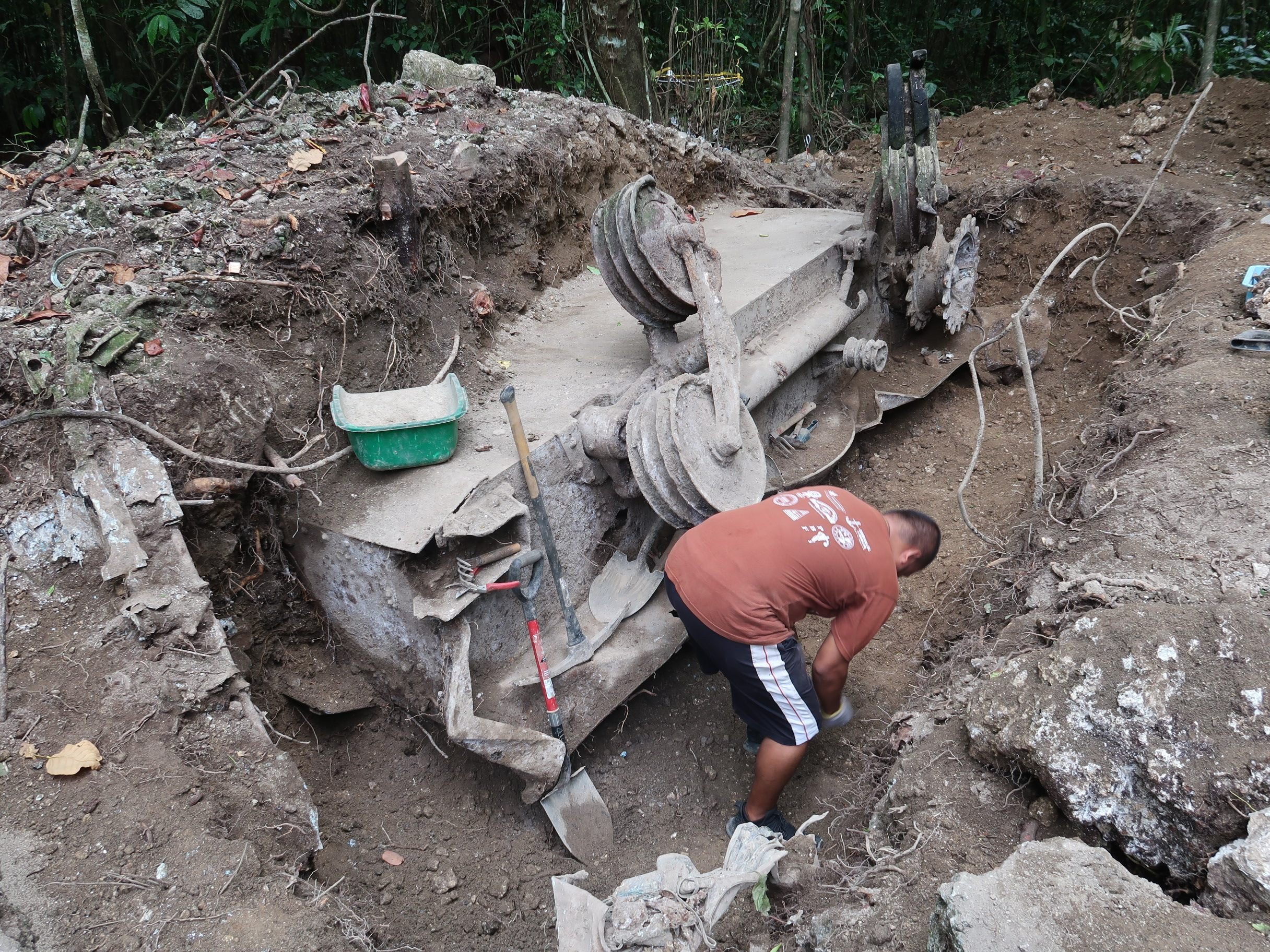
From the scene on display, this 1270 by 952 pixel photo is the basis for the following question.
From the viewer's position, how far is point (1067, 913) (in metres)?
1.71

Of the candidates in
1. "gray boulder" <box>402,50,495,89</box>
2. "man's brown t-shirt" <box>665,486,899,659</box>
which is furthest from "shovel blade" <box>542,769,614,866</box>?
"gray boulder" <box>402,50,495,89</box>

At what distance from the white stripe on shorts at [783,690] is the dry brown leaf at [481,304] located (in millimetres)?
2587

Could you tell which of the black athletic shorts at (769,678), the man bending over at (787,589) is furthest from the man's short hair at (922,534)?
the black athletic shorts at (769,678)

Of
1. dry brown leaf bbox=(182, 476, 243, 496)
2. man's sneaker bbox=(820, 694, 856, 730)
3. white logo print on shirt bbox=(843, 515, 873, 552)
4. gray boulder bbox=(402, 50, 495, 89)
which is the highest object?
gray boulder bbox=(402, 50, 495, 89)

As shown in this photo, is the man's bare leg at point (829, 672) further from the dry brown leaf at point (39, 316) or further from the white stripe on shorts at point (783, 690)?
the dry brown leaf at point (39, 316)

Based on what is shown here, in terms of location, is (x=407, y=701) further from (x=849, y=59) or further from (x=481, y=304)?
(x=849, y=59)

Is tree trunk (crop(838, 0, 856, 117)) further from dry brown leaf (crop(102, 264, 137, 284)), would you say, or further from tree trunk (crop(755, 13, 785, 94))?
dry brown leaf (crop(102, 264, 137, 284))

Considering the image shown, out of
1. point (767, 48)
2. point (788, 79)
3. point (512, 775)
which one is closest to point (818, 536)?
point (512, 775)

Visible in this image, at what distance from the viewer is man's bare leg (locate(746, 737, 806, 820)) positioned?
3074 mm

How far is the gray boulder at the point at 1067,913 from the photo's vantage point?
162 cm

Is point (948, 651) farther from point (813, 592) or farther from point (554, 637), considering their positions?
point (554, 637)

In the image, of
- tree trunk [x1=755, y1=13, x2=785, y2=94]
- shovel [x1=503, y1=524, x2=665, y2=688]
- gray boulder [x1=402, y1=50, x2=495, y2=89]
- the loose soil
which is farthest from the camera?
tree trunk [x1=755, y1=13, x2=785, y2=94]

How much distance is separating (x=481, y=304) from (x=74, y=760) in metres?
2.90

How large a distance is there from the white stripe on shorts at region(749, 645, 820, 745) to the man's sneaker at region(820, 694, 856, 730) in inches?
12.2
